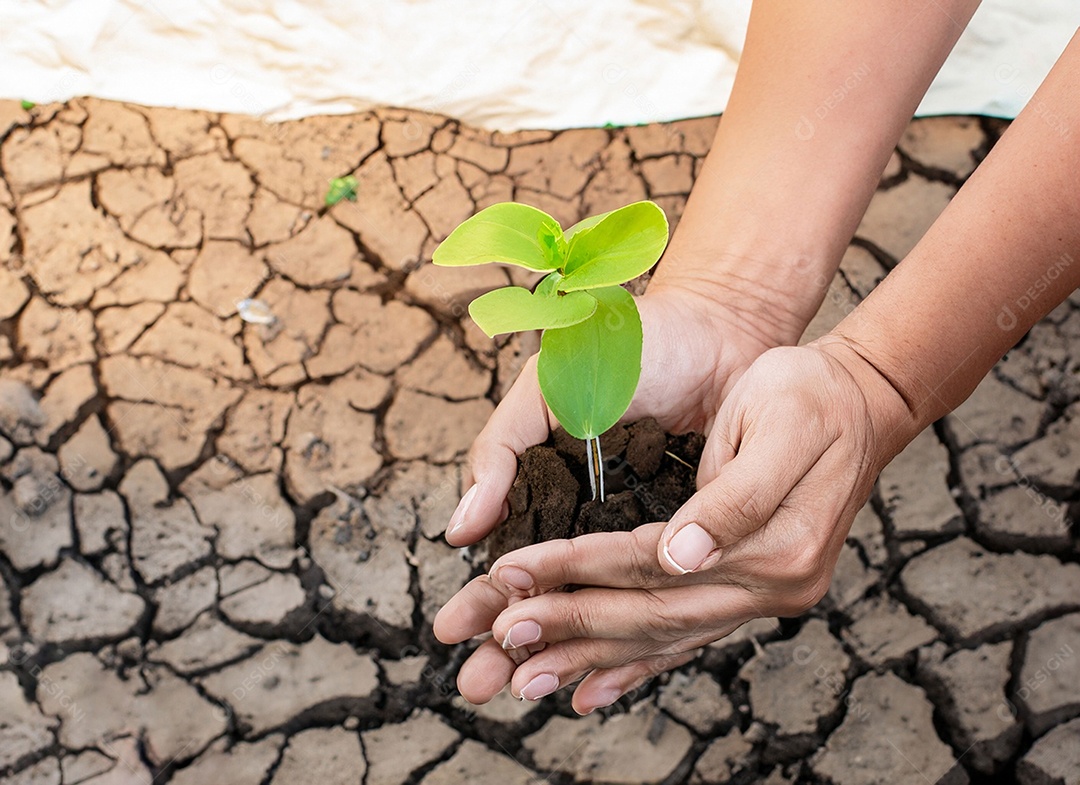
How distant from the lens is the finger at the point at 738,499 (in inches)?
36.7

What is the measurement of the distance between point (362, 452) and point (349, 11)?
106 centimetres

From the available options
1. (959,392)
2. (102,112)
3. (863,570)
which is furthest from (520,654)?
(102,112)

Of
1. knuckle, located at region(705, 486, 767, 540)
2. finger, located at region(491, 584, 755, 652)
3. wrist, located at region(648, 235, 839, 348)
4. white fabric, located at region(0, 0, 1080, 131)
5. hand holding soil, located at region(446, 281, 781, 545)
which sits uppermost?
white fabric, located at region(0, 0, 1080, 131)

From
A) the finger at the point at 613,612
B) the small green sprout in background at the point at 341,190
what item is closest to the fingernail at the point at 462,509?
the finger at the point at 613,612

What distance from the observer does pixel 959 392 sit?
113cm

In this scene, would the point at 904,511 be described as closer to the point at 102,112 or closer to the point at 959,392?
the point at 959,392

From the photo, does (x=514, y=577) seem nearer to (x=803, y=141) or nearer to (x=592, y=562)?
(x=592, y=562)

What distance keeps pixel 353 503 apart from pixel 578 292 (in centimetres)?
96

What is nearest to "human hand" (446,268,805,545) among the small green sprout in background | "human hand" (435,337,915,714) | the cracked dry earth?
"human hand" (435,337,915,714)

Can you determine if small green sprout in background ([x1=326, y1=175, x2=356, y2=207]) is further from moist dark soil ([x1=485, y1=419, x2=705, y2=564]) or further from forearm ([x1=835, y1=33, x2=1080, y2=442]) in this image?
forearm ([x1=835, y1=33, x2=1080, y2=442])

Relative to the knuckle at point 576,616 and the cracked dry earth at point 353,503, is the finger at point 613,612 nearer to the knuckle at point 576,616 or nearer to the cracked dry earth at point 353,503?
the knuckle at point 576,616

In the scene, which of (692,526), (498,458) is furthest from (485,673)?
(692,526)

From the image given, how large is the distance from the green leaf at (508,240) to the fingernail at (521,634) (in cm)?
43

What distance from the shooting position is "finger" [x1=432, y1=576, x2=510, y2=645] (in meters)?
1.14
